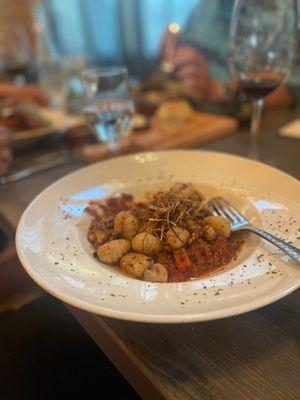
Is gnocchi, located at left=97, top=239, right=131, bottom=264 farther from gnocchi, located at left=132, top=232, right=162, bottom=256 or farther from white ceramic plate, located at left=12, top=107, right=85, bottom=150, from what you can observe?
white ceramic plate, located at left=12, top=107, right=85, bottom=150

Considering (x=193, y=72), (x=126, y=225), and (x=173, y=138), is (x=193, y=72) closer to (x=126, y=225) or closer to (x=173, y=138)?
(x=173, y=138)

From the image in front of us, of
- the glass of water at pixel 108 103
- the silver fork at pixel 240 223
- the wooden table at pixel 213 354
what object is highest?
the glass of water at pixel 108 103

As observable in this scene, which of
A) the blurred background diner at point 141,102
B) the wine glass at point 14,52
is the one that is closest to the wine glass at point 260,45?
the blurred background diner at point 141,102

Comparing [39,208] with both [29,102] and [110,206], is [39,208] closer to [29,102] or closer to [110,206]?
[110,206]

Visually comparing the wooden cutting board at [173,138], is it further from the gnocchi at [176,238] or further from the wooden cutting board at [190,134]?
the gnocchi at [176,238]

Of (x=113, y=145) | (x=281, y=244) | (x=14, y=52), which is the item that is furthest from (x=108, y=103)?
(x=14, y=52)

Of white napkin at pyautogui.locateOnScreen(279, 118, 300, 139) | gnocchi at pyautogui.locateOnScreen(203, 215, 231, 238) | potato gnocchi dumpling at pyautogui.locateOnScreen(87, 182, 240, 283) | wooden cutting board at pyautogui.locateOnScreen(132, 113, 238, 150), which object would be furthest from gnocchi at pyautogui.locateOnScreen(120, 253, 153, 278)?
white napkin at pyautogui.locateOnScreen(279, 118, 300, 139)
